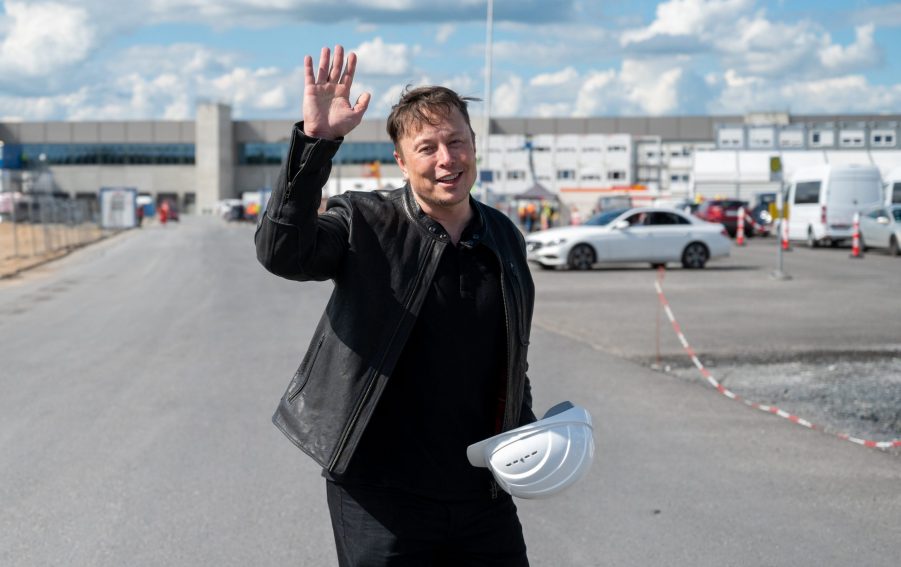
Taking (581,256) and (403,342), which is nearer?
(403,342)

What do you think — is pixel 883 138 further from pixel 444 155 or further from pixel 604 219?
pixel 444 155

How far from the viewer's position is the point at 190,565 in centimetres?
498

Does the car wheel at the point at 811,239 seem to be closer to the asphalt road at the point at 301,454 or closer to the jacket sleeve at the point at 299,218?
the asphalt road at the point at 301,454

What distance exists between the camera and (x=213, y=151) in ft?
364

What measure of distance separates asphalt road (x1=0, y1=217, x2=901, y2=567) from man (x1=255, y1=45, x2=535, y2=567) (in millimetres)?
2233

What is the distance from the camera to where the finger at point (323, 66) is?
2.91 meters

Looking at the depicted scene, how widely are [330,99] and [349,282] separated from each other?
0.48 m

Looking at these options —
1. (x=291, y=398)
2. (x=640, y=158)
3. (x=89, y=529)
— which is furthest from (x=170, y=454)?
(x=640, y=158)

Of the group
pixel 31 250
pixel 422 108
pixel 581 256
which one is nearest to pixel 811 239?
pixel 581 256

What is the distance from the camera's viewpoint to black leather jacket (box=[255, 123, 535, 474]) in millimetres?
2832

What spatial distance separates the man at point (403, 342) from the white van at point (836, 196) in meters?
33.1

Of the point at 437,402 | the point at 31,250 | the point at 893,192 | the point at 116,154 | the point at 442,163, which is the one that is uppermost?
the point at 116,154

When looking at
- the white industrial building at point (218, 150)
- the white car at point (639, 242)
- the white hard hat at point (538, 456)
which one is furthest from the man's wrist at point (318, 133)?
the white industrial building at point (218, 150)

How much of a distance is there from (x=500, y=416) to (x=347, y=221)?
0.67m
